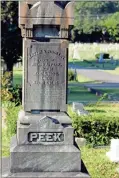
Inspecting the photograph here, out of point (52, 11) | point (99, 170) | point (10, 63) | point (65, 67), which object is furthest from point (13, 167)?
point (10, 63)

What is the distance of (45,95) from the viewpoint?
8.63m

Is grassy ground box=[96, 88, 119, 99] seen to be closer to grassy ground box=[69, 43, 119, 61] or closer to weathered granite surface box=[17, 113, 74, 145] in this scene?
weathered granite surface box=[17, 113, 74, 145]

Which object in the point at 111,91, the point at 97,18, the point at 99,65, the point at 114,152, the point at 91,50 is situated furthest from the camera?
the point at 97,18

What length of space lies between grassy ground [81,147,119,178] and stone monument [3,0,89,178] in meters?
2.46

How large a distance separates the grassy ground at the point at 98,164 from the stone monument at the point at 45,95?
2456 millimetres

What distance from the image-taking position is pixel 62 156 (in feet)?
27.8

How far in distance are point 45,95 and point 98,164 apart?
380 cm

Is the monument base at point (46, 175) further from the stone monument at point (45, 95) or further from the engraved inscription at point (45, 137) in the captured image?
the engraved inscription at point (45, 137)

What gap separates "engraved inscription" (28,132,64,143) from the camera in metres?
8.55

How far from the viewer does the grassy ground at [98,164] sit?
1102cm

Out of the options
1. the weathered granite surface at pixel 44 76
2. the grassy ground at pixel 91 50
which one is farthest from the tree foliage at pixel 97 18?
the weathered granite surface at pixel 44 76

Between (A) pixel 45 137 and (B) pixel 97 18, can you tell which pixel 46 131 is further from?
(B) pixel 97 18

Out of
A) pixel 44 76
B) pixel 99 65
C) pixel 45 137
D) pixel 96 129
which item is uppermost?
pixel 44 76

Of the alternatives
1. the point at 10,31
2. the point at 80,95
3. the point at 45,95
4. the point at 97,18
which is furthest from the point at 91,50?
the point at 45,95
